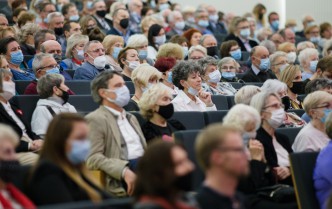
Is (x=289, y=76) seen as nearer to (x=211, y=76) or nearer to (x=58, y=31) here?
(x=211, y=76)

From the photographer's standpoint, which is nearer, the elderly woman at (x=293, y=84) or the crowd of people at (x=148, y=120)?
the crowd of people at (x=148, y=120)

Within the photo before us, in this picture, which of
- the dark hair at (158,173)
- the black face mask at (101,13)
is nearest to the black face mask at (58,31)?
the black face mask at (101,13)

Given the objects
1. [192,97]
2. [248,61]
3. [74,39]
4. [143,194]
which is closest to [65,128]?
[143,194]

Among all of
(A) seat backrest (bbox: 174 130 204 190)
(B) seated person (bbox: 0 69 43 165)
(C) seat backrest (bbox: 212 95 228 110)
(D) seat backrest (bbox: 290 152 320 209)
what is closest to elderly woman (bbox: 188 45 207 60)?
(C) seat backrest (bbox: 212 95 228 110)

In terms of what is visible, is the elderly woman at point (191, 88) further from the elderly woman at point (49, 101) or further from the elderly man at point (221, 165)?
the elderly man at point (221, 165)

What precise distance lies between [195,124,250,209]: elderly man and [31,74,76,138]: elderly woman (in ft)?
8.17

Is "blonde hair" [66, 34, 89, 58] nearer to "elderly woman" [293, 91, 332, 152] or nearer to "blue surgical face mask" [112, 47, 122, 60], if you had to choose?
"blue surgical face mask" [112, 47, 122, 60]

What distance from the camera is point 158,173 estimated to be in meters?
3.63

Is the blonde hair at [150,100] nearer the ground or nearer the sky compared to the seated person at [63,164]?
nearer the ground

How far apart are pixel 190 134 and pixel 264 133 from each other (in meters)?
0.73

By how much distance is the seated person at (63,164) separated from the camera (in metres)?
4.07

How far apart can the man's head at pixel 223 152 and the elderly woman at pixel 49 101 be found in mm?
2541

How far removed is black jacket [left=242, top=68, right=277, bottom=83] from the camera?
380 inches

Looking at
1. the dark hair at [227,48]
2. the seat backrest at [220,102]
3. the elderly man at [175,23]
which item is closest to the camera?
the seat backrest at [220,102]
